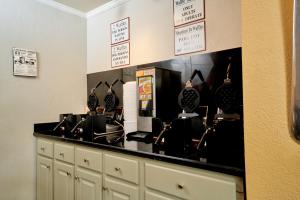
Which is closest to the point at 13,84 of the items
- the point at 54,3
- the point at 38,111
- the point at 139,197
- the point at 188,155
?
the point at 38,111

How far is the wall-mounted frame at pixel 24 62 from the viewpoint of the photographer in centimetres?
202

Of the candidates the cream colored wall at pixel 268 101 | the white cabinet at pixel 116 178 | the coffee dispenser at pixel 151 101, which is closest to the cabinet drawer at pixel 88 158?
the white cabinet at pixel 116 178

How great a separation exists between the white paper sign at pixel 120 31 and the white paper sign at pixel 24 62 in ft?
2.76

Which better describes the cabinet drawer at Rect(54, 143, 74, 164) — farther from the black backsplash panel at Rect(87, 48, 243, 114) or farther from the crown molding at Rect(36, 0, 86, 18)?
the crown molding at Rect(36, 0, 86, 18)

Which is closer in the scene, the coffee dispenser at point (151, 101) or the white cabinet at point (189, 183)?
the white cabinet at point (189, 183)

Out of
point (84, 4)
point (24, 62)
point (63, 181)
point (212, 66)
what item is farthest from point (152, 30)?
point (63, 181)

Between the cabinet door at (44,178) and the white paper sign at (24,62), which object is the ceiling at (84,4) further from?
the cabinet door at (44,178)

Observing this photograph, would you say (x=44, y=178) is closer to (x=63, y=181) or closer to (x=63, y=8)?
(x=63, y=181)

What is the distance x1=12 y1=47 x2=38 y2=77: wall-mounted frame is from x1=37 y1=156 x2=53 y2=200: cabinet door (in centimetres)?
86

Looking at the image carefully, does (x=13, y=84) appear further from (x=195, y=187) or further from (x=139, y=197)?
(x=195, y=187)

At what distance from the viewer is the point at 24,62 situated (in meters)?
2.07

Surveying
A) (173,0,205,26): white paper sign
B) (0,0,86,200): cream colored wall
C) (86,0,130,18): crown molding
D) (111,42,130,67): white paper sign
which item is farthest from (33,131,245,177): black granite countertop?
(86,0,130,18): crown molding

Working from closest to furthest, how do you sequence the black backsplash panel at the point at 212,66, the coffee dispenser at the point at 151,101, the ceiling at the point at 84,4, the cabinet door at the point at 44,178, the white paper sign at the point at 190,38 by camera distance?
the black backsplash panel at the point at 212,66, the coffee dispenser at the point at 151,101, the white paper sign at the point at 190,38, the cabinet door at the point at 44,178, the ceiling at the point at 84,4

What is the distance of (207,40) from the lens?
164 centimetres
